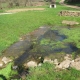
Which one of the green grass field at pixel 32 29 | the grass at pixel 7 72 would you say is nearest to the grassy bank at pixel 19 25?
the green grass field at pixel 32 29

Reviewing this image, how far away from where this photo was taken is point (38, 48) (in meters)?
18.0

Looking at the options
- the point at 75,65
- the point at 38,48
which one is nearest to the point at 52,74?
the point at 75,65

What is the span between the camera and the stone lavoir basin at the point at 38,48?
15805 mm

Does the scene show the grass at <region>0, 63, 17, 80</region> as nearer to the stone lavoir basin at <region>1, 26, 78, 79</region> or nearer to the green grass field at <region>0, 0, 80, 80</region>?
the green grass field at <region>0, 0, 80, 80</region>

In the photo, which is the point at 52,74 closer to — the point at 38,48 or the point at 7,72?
the point at 7,72

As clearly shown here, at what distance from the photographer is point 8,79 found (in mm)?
12375

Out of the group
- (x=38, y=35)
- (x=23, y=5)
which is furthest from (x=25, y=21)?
(x=23, y=5)

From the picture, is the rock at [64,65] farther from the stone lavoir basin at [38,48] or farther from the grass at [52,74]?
the stone lavoir basin at [38,48]

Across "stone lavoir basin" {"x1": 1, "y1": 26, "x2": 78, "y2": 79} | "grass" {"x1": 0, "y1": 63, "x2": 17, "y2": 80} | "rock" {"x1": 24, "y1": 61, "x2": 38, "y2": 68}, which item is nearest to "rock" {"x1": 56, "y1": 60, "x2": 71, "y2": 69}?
"stone lavoir basin" {"x1": 1, "y1": 26, "x2": 78, "y2": 79}

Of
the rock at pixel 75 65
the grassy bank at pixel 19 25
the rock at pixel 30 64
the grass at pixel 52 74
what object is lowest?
the grassy bank at pixel 19 25

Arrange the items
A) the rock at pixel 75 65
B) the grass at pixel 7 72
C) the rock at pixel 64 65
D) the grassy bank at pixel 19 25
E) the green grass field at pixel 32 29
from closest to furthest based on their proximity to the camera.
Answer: the green grass field at pixel 32 29 → the grass at pixel 7 72 → the rock at pixel 75 65 → the rock at pixel 64 65 → the grassy bank at pixel 19 25

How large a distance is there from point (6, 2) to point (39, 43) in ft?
119

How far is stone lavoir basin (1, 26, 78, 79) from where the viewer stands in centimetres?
1580

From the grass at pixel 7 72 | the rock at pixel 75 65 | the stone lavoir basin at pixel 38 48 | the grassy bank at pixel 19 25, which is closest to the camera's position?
the grass at pixel 7 72
